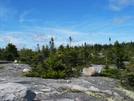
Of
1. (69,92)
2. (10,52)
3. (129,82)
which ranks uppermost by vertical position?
(10,52)

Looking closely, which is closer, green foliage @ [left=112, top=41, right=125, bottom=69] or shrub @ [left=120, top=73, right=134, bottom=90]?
shrub @ [left=120, top=73, right=134, bottom=90]

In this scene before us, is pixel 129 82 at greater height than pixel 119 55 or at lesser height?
lesser

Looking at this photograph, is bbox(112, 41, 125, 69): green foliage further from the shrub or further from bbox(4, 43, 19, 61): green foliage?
bbox(4, 43, 19, 61): green foliage

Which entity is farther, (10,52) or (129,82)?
(10,52)

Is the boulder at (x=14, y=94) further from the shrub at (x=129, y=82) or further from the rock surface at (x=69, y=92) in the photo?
the shrub at (x=129, y=82)

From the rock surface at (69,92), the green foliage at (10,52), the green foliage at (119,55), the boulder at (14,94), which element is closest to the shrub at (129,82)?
the rock surface at (69,92)

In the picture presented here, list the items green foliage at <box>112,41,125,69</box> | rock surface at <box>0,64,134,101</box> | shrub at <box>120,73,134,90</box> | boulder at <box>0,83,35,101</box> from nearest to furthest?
1. boulder at <box>0,83,35,101</box>
2. rock surface at <box>0,64,134,101</box>
3. shrub at <box>120,73,134,90</box>
4. green foliage at <box>112,41,125,69</box>

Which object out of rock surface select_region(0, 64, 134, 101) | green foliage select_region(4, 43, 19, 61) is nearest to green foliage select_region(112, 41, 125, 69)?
rock surface select_region(0, 64, 134, 101)

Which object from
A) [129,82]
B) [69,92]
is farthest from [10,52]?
[129,82]

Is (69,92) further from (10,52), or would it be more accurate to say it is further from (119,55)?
(10,52)

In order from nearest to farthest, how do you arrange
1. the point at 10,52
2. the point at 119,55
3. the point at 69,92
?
1. the point at 69,92
2. the point at 119,55
3. the point at 10,52

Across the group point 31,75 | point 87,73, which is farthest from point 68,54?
point 31,75

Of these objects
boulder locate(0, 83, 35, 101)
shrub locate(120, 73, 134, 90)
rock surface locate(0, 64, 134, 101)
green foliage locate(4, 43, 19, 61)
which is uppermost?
green foliage locate(4, 43, 19, 61)

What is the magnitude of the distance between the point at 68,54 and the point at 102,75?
37.8 feet
